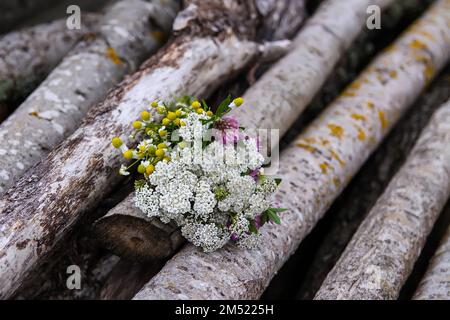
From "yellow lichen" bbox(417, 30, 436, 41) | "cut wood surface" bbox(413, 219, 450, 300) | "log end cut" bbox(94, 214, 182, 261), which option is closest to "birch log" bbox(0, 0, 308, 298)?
"log end cut" bbox(94, 214, 182, 261)

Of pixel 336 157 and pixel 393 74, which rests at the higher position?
pixel 393 74

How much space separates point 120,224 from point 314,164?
1050 mm

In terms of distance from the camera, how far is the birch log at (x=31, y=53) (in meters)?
Result: 2.83

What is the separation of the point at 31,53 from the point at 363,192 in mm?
2121

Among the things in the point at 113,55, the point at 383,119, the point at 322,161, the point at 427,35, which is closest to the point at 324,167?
the point at 322,161

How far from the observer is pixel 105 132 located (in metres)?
2.25

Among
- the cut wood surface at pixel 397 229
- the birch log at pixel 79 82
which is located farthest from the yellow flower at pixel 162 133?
the cut wood surface at pixel 397 229

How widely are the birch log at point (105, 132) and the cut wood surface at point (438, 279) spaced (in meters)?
1.37

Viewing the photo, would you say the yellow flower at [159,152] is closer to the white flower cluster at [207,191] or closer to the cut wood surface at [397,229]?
the white flower cluster at [207,191]

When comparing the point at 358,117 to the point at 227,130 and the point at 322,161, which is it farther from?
the point at 227,130
